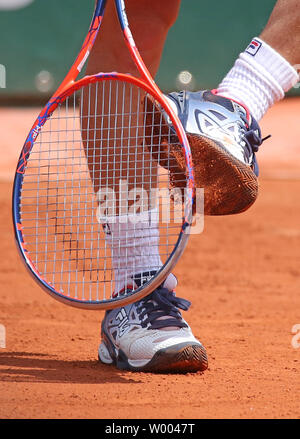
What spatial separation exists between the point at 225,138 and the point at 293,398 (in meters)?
0.61

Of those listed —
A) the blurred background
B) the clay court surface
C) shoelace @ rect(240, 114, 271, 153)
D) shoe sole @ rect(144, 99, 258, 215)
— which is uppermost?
the blurred background

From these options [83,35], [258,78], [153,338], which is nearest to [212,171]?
[258,78]

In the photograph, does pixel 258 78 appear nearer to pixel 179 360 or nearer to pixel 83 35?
pixel 179 360

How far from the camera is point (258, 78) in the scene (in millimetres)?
1937

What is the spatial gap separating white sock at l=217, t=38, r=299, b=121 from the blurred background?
21.0ft

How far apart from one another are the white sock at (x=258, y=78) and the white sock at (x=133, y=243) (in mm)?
383

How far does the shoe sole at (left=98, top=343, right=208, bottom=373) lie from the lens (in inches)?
78.9

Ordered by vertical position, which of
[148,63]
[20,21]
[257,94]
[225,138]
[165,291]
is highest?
[20,21]

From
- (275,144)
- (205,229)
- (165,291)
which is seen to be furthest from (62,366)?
(275,144)

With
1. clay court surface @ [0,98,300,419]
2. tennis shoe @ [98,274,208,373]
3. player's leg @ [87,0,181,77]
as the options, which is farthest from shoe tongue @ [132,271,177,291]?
player's leg @ [87,0,181,77]

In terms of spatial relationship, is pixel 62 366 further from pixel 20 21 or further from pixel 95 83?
pixel 20 21

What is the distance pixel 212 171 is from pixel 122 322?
1.81 feet

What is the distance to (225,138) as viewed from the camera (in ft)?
5.98

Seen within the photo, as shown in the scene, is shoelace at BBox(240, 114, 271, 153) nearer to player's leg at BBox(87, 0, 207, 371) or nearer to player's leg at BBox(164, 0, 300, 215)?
player's leg at BBox(164, 0, 300, 215)
